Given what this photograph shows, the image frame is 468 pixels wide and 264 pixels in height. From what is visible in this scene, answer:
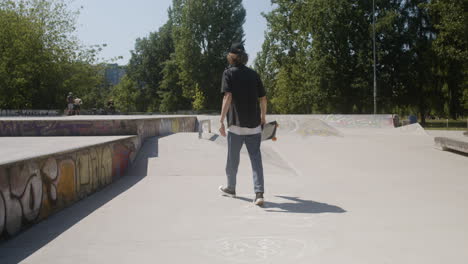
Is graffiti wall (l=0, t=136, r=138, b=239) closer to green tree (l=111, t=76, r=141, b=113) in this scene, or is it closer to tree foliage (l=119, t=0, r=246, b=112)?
tree foliage (l=119, t=0, r=246, b=112)

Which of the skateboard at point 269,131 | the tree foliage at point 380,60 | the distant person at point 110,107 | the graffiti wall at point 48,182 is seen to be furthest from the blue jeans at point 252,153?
the tree foliage at point 380,60

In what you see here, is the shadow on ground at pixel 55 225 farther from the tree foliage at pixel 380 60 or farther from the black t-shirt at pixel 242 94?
the tree foliage at pixel 380 60

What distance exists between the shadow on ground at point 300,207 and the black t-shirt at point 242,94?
98 centimetres

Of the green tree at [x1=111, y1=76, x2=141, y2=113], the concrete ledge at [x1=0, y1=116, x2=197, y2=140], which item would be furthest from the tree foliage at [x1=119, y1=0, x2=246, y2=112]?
the concrete ledge at [x1=0, y1=116, x2=197, y2=140]

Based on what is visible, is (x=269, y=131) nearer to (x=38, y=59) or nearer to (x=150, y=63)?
(x=38, y=59)

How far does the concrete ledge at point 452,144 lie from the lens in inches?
369

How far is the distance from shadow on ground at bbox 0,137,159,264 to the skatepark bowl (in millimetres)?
12

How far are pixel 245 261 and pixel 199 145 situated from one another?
6296 millimetres

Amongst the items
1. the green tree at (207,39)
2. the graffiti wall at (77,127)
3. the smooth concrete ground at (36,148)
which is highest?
the green tree at (207,39)

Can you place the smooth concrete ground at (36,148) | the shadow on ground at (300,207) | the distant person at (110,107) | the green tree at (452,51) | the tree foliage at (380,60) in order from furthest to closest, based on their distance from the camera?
the tree foliage at (380,60) → the distant person at (110,107) → the green tree at (452,51) → the shadow on ground at (300,207) → the smooth concrete ground at (36,148)

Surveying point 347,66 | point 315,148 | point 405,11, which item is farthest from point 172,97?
point 315,148

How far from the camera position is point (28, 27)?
31.2 metres

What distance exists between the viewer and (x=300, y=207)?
4551 mm

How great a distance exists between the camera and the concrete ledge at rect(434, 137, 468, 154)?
30.8ft
